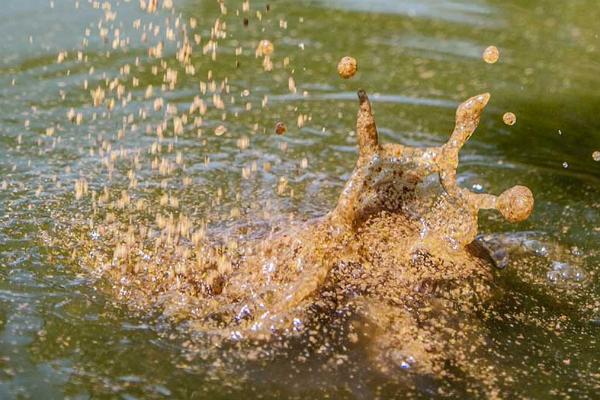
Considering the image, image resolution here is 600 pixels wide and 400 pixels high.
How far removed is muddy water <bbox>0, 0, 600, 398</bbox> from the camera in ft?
8.63

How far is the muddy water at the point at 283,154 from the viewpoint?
2.63m

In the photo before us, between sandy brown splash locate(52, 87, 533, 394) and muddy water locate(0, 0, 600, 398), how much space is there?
8cm

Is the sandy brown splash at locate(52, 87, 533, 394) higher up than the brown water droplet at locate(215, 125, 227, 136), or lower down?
lower down

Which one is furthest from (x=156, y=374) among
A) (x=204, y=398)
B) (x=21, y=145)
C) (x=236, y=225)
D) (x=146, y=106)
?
(x=146, y=106)

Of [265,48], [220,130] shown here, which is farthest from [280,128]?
[265,48]

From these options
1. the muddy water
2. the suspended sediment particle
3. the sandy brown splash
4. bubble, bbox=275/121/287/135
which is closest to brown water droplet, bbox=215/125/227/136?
the muddy water

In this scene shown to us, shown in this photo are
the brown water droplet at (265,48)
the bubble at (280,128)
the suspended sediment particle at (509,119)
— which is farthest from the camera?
the brown water droplet at (265,48)

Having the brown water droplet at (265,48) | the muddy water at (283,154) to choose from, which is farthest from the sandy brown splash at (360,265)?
the brown water droplet at (265,48)

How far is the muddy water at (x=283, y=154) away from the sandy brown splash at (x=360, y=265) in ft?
0.25

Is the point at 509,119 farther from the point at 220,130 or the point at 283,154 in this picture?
the point at 220,130

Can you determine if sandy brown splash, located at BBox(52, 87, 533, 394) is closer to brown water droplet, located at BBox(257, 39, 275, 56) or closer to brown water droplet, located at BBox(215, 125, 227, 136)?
brown water droplet, located at BBox(215, 125, 227, 136)

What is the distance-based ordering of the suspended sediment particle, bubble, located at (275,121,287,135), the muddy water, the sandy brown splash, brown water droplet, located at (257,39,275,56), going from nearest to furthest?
the muddy water < the sandy brown splash < bubble, located at (275,121,287,135) < the suspended sediment particle < brown water droplet, located at (257,39,275,56)

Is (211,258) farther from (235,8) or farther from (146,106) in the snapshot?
(235,8)

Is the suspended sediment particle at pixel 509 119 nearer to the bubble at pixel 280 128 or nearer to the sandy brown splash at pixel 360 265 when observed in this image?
the bubble at pixel 280 128
